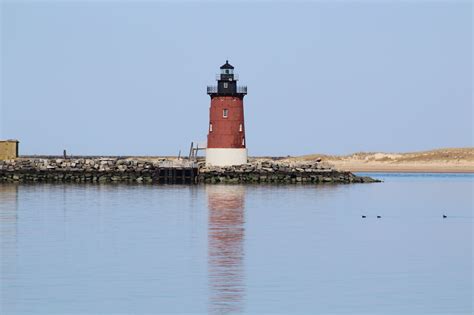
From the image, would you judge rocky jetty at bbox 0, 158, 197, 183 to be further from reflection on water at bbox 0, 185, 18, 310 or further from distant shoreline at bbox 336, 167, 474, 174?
distant shoreline at bbox 336, 167, 474, 174

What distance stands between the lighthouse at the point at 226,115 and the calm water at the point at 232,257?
1042cm

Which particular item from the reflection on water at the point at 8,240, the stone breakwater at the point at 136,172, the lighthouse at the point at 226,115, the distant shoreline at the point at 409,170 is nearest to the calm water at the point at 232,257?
the reflection on water at the point at 8,240

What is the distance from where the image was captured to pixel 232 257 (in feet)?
65.8

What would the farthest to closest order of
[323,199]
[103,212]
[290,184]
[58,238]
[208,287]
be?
[290,184] < [323,199] < [103,212] < [58,238] < [208,287]

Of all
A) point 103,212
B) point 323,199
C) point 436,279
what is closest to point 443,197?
point 323,199

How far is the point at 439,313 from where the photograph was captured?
569 inches

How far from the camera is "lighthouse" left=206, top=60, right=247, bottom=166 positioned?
47.0 m

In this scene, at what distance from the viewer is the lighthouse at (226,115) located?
47.0 metres

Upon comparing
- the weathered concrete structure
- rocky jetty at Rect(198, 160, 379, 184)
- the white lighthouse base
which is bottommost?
rocky jetty at Rect(198, 160, 379, 184)

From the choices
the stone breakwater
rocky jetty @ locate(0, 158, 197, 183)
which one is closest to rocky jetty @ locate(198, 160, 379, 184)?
the stone breakwater

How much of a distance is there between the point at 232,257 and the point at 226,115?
27.1m

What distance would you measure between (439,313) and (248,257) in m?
6.10

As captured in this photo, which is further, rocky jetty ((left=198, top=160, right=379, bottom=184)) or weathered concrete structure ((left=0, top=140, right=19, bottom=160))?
weathered concrete structure ((left=0, top=140, right=19, bottom=160))

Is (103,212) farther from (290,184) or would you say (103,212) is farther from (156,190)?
(290,184)
